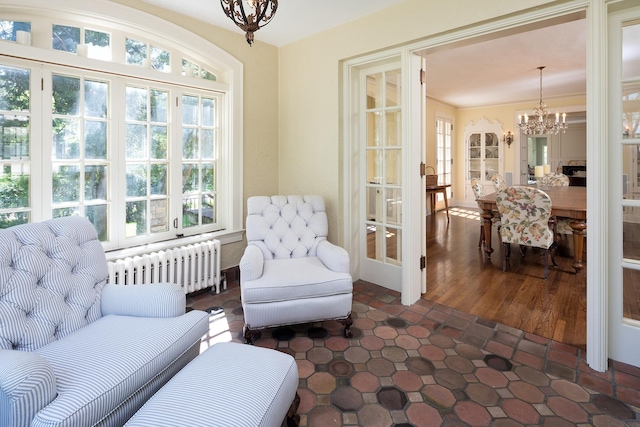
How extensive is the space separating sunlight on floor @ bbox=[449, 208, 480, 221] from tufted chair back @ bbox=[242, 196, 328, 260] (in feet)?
17.9

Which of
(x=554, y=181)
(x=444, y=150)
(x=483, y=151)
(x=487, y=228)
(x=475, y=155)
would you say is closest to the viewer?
(x=487, y=228)

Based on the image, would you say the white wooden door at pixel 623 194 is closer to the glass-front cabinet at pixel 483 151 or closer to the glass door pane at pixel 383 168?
the glass door pane at pixel 383 168

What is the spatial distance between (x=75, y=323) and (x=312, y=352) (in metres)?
1.36

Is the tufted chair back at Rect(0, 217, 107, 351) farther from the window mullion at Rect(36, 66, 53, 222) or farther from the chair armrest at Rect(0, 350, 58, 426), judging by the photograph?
the window mullion at Rect(36, 66, 53, 222)

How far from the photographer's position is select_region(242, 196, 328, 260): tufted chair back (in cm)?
304

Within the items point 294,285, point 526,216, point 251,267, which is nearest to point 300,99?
point 251,267

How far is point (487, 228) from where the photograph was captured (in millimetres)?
4469

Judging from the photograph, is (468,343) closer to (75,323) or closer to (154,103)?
(75,323)

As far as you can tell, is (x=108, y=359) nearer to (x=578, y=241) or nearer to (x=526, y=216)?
(x=526, y=216)

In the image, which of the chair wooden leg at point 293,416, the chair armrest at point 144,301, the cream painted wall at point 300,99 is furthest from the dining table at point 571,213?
the chair armrest at point 144,301

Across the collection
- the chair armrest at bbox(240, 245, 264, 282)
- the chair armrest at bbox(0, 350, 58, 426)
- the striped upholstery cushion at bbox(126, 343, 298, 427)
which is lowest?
the striped upholstery cushion at bbox(126, 343, 298, 427)

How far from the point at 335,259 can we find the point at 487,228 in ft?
8.97

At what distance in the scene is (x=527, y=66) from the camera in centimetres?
516

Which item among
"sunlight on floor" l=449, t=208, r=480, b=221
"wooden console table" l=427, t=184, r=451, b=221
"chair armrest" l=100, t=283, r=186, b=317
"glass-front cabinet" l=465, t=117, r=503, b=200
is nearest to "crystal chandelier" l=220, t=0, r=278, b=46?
"chair armrest" l=100, t=283, r=186, b=317
